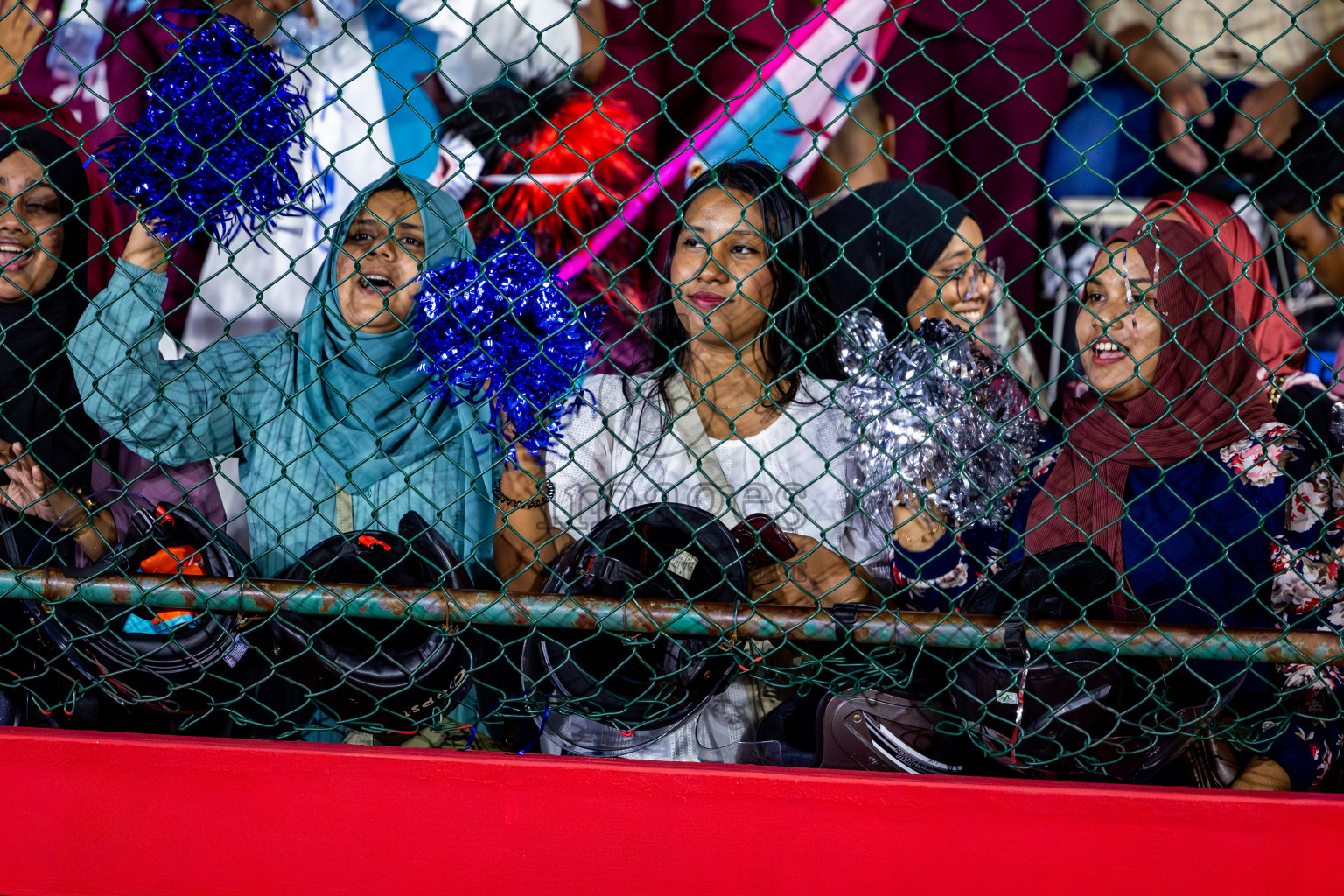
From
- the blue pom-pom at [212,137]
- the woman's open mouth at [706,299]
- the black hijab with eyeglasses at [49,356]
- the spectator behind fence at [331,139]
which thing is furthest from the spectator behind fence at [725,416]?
the spectator behind fence at [331,139]

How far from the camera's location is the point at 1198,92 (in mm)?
3771

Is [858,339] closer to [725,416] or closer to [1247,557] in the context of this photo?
[725,416]

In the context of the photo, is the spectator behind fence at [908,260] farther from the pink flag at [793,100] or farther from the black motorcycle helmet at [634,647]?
Answer: the black motorcycle helmet at [634,647]

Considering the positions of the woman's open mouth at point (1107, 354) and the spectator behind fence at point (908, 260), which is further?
the spectator behind fence at point (908, 260)

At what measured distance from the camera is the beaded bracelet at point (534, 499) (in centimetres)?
220

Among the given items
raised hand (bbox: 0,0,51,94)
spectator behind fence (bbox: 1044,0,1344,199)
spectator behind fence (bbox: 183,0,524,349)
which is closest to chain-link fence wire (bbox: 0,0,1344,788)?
spectator behind fence (bbox: 183,0,524,349)

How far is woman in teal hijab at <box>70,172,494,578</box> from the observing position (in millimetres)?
2432

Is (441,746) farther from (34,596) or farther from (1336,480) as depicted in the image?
(1336,480)

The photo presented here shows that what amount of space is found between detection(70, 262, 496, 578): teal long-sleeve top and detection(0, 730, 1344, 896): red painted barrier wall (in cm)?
58

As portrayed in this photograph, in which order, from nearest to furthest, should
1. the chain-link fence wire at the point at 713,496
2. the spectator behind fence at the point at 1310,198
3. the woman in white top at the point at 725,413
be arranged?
the chain-link fence wire at the point at 713,496 → the woman in white top at the point at 725,413 → the spectator behind fence at the point at 1310,198

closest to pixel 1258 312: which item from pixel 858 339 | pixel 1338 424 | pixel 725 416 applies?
pixel 1338 424

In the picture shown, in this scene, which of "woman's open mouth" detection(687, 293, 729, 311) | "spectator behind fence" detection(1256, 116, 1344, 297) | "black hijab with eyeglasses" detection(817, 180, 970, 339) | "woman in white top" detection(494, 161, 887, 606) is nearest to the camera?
"woman in white top" detection(494, 161, 887, 606)

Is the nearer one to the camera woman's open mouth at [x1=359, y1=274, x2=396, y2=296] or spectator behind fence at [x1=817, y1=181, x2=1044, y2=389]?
woman's open mouth at [x1=359, y1=274, x2=396, y2=296]

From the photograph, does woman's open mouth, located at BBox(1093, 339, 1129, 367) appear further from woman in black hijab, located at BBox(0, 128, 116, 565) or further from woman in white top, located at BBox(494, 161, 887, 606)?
woman in black hijab, located at BBox(0, 128, 116, 565)
